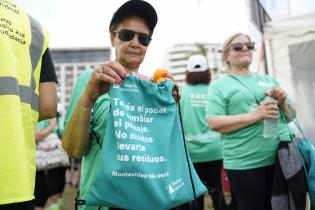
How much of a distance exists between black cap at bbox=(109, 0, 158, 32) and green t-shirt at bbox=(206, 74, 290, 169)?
3.54 ft

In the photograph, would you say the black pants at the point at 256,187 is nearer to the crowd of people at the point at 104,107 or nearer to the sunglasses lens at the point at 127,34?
the crowd of people at the point at 104,107

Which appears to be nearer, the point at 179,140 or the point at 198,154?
the point at 179,140

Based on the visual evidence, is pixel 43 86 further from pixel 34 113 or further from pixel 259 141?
pixel 259 141

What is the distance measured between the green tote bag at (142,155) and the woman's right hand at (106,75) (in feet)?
0.10

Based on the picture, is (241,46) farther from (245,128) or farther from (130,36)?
(130,36)

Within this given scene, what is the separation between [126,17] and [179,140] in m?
0.63

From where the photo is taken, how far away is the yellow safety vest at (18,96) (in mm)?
1035

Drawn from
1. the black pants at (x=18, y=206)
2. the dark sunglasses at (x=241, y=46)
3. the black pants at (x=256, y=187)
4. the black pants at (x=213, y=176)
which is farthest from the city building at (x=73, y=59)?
the black pants at (x=18, y=206)

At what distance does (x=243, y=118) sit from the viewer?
2354mm

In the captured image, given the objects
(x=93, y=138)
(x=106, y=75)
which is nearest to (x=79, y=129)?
(x=93, y=138)

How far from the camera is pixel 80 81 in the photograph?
155cm

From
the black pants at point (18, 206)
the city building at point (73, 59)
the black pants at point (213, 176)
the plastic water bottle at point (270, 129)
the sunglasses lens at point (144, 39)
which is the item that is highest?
the city building at point (73, 59)

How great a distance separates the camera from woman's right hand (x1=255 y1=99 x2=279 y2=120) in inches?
89.7

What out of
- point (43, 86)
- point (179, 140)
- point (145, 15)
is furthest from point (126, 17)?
point (179, 140)
